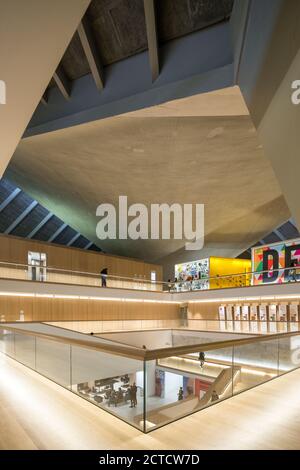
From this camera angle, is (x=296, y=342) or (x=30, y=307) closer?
(x=296, y=342)

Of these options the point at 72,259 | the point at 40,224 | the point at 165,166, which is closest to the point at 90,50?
the point at 165,166

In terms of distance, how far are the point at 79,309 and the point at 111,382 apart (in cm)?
1356

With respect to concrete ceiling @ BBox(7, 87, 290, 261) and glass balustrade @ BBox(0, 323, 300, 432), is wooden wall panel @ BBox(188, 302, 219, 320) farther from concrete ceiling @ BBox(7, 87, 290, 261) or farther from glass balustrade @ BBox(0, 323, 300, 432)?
glass balustrade @ BBox(0, 323, 300, 432)

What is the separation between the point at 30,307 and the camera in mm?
14445

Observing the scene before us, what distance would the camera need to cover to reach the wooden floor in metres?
2.82

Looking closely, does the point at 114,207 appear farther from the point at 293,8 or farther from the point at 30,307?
the point at 293,8

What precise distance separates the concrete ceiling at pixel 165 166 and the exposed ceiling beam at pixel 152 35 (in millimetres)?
902

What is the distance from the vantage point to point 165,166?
1363cm

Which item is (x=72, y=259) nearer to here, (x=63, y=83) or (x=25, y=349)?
(x=63, y=83)

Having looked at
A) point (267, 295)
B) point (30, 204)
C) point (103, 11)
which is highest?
point (103, 11)

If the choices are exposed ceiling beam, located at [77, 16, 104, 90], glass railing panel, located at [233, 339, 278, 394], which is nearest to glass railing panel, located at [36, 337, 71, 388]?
glass railing panel, located at [233, 339, 278, 394]

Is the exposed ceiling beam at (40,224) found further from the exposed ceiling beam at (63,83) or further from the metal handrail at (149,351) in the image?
the metal handrail at (149,351)
